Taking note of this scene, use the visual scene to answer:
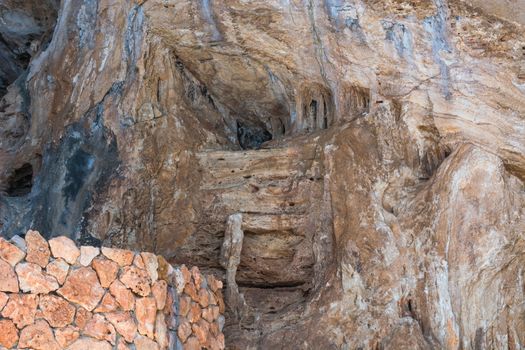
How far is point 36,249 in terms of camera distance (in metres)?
6.61

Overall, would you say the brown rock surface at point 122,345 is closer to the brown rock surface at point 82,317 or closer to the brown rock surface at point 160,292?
the brown rock surface at point 82,317

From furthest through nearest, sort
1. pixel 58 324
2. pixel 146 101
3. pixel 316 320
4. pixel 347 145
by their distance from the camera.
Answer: pixel 146 101, pixel 347 145, pixel 316 320, pixel 58 324

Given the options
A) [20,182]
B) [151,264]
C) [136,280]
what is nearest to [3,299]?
[136,280]

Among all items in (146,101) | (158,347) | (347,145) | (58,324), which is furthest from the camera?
(146,101)

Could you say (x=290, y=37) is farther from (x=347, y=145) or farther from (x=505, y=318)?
(x=505, y=318)

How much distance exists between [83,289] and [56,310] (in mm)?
308

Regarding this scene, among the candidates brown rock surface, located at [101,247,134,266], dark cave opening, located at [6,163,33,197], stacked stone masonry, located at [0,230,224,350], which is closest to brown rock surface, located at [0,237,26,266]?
stacked stone masonry, located at [0,230,224,350]

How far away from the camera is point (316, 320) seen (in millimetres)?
9156

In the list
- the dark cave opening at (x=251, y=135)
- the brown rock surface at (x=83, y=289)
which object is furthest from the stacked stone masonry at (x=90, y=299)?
the dark cave opening at (x=251, y=135)

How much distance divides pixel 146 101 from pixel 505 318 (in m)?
5.03

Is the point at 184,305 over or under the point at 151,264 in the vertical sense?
under

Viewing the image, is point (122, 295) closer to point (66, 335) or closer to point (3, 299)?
point (66, 335)

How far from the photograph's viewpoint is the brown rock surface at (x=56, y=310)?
6.61 meters

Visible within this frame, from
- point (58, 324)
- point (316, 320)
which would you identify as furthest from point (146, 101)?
point (58, 324)
